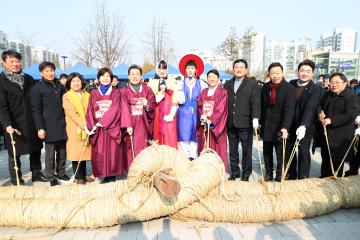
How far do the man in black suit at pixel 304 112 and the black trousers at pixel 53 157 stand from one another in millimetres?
3396

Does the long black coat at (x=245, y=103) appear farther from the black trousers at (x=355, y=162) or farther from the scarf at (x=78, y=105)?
the scarf at (x=78, y=105)

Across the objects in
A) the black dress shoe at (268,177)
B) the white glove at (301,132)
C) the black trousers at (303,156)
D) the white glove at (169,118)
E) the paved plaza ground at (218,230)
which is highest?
the white glove at (169,118)

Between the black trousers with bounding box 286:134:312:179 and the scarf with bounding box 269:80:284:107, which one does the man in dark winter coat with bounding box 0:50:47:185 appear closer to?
the scarf with bounding box 269:80:284:107

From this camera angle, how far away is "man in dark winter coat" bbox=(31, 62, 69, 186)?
13.7ft

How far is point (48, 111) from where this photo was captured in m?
4.25

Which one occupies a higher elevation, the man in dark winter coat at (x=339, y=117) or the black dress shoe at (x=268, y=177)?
the man in dark winter coat at (x=339, y=117)

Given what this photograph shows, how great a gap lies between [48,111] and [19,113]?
0.38 m

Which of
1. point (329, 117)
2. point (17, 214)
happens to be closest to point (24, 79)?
point (17, 214)

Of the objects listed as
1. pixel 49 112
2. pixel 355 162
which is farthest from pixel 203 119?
pixel 355 162

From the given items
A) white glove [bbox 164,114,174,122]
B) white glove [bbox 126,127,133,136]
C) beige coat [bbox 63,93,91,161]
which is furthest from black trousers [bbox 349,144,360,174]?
beige coat [bbox 63,93,91,161]

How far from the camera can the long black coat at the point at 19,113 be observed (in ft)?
13.1

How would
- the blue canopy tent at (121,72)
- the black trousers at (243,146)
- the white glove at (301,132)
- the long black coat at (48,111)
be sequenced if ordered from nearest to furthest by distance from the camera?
the white glove at (301,132)
the long black coat at (48,111)
the black trousers at (243,146)
the blue canopy tent at (121,72)

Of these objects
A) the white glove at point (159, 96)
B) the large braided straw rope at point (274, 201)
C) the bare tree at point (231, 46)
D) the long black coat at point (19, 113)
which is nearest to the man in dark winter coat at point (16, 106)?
the long black coat at point (19, 113)

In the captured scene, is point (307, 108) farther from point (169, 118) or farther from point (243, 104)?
point (169, 118)
